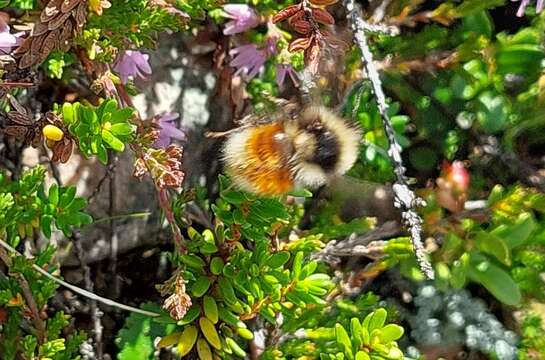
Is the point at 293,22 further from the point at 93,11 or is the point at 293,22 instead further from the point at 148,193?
the point at 148,193

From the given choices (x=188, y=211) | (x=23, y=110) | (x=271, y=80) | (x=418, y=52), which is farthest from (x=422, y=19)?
(x=23, y=110)


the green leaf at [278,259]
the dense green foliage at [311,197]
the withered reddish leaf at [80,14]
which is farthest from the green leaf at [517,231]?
the withered reddish leaf at [80,14]

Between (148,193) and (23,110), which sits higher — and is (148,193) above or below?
below

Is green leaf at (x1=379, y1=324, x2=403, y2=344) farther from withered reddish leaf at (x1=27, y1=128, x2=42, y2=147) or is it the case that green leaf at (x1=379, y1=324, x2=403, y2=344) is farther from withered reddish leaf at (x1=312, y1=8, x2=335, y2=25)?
withered reddish leaf at (x1=27, y1=128, x2=42, y2=147)

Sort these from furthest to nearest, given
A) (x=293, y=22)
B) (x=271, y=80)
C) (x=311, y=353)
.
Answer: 1. (x=271, y=80)
2. (x=311, y=353)
3. (x=293, y=22)

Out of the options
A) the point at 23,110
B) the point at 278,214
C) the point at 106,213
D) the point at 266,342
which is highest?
the point at 23,110

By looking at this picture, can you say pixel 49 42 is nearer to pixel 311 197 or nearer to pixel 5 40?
pixel 5 40

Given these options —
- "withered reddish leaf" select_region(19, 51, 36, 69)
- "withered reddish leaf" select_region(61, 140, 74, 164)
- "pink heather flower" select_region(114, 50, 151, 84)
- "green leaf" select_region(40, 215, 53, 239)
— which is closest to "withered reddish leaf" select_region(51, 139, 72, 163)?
"withered reddish leaf" select_region(61, 140, 74, 164)
